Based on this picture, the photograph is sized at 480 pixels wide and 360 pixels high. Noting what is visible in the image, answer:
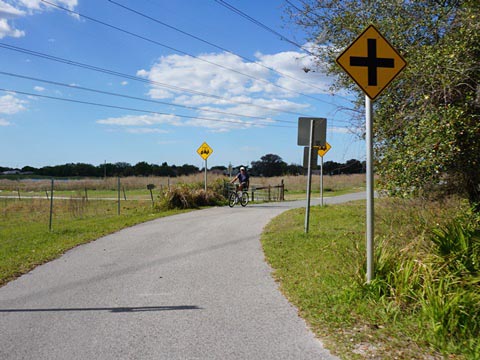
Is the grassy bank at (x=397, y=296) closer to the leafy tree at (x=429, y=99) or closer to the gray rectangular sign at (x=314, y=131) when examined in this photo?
the leafy tree at (x=429, y=99)

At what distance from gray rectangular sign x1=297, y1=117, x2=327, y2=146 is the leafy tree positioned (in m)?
2.05

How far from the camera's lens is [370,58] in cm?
596

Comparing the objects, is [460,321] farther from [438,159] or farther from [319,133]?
[319,133]

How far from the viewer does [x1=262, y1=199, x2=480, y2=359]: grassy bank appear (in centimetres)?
442

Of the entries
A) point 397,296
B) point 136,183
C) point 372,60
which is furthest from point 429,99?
point 136,183

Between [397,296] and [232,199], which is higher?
[232,199]

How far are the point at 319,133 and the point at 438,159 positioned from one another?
4.64 meters

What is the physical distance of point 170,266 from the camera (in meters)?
8.59

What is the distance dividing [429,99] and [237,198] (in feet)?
51.5

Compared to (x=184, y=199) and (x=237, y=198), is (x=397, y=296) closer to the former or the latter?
(x=184, y=199)

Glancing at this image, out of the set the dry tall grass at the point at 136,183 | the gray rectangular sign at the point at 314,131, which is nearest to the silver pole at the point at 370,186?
the gray rectangular sign at the point at 314,131

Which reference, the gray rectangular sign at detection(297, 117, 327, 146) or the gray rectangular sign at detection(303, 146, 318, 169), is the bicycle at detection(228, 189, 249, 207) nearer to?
the gray rectangular sign at detection(303, 146, 318, 169)

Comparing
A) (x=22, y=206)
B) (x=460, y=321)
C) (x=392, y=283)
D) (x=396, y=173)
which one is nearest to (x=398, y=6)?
(x=396, y=173)

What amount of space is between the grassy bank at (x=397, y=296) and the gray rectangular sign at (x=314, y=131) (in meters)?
3.61
